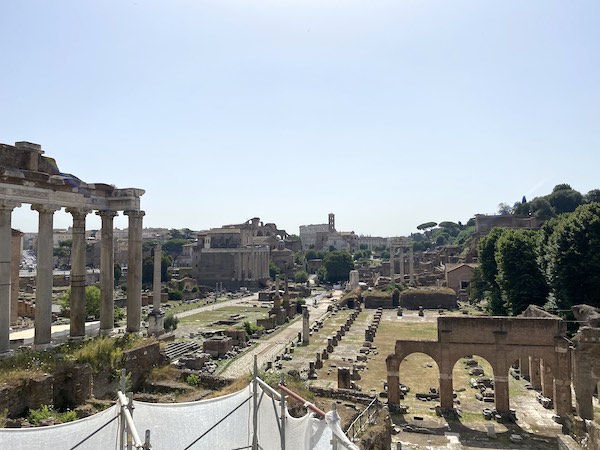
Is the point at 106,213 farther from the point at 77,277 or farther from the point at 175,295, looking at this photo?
the point at 175,295

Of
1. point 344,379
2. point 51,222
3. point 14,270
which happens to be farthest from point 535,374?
point 14,270

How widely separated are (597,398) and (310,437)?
64.4 feet

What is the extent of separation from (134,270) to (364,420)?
10.1 meters

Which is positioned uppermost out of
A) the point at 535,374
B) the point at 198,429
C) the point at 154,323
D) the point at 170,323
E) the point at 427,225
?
the point at 427,225

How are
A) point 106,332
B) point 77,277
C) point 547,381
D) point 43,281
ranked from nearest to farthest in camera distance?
point 43,281 < point 77,277 < point 106,332 < point 547,381

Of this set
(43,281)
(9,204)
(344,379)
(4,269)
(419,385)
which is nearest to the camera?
(4,269)

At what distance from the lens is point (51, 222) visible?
14672mm

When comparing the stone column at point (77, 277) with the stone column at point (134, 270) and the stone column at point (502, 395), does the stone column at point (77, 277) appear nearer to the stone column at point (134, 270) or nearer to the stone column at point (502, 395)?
the stone column at point (134, 270)

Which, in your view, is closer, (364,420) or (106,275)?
(364,420)

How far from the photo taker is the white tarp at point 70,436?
5.71 meters

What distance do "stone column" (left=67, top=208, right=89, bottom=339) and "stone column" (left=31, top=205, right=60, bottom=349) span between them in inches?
48.5

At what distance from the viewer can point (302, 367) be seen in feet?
91.6

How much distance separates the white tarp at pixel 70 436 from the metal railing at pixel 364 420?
22.1ft

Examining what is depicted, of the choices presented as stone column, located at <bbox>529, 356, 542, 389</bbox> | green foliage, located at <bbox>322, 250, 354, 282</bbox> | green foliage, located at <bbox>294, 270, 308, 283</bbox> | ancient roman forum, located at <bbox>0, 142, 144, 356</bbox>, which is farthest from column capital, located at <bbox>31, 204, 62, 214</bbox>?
green foliage, located at <bbox>322, 250, 354, 282</bbox>
